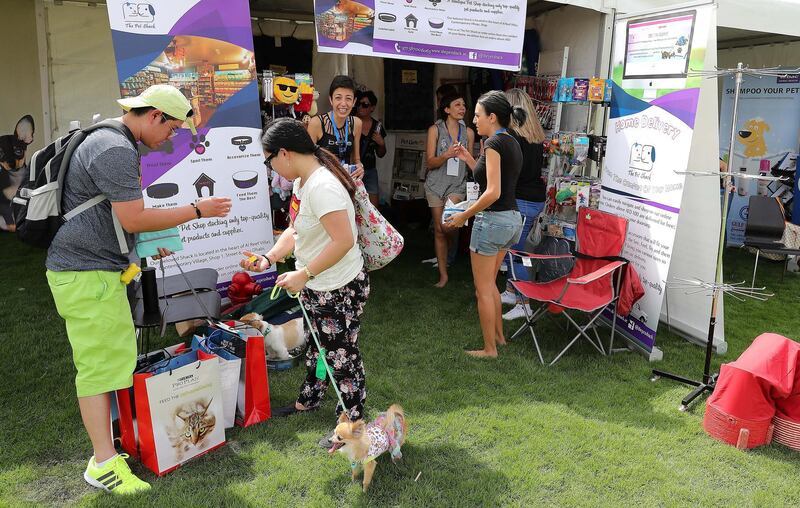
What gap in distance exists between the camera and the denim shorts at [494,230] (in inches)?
138

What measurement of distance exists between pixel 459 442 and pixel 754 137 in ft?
20.4

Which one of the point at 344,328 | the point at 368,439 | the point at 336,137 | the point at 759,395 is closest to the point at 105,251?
the point at 344,328

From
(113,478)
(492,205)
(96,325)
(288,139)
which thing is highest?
(288,139)

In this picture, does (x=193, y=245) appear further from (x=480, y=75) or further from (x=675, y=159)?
(x=480, y=75)

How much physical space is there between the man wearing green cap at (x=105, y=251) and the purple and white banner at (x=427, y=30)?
6.61 ft

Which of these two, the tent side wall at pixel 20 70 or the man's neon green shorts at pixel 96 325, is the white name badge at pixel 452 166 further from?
the tent side wall at pixel 20 70

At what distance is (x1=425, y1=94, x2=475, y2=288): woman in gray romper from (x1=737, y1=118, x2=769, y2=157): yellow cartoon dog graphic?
159 inches

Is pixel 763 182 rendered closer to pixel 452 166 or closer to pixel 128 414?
pixel 452 166

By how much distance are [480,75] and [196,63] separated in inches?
134

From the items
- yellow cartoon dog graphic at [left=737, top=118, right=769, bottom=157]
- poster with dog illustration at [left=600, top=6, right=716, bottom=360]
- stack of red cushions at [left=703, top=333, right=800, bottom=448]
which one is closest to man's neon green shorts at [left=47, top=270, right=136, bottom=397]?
stack of red cushions at [left=703, top=333, right=800, bottom=448]

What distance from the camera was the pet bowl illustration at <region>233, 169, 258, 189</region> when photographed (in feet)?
13.2

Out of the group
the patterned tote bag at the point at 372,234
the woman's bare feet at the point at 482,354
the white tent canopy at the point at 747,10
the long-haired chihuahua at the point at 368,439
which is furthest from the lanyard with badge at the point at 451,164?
the long-haired chihuahua at the point at 368,439

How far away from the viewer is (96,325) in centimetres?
220

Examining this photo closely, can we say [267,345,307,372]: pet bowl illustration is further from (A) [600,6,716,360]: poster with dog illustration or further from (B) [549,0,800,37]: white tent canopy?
(B) [549,0,800,37]: white tent canopy
